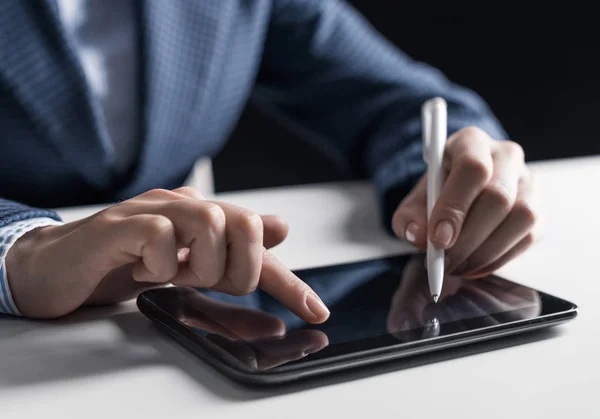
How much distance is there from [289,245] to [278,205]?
13 cm

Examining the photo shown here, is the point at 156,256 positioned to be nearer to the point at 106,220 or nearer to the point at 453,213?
the point at 106,220

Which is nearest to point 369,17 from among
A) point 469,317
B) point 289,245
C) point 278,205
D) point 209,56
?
point 209,56

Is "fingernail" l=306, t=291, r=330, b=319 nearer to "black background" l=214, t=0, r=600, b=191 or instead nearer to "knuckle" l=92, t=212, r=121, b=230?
"knuckle" l=92, t=212, r=121, b=230

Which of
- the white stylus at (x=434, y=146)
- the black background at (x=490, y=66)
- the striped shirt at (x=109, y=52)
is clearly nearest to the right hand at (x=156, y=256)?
the white stylus at (x=434, y=146)

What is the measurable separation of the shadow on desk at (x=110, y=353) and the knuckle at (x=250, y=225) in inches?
2.6

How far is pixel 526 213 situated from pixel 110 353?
0.97 ft

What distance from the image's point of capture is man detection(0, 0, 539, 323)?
374 mm

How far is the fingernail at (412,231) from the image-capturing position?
0.52 meters

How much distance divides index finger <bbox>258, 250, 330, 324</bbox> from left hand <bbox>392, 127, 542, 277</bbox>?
11 cm

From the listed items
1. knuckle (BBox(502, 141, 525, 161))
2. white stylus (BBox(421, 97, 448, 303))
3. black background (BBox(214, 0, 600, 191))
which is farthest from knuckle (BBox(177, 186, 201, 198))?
black background (BBox(214, 0, 600, 191))

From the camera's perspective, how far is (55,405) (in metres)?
0.30

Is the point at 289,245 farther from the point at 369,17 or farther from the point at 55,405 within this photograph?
the point at 369,17

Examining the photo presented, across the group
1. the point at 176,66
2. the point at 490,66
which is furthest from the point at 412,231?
the point at 490,66

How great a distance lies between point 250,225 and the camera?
14.3 inches
